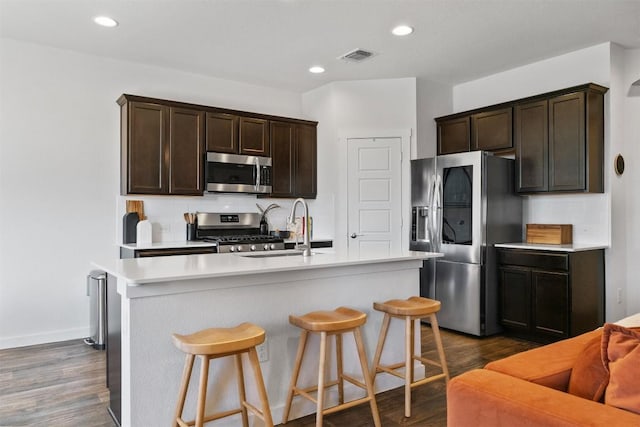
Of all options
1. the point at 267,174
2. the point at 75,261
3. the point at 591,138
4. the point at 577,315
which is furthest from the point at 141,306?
the point at 591,138

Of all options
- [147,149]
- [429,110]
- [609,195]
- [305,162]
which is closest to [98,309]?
[147,149]

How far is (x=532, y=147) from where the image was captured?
4.48m

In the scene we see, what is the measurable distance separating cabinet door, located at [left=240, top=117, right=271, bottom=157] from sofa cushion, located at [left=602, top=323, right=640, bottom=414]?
166 inches

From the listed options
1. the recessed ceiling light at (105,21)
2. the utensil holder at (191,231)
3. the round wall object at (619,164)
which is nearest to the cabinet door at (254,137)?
the utensil holder at (191,231)

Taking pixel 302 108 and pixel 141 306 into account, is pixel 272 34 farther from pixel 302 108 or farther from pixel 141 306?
pixel 141 306

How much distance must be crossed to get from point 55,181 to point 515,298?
452 centimetres

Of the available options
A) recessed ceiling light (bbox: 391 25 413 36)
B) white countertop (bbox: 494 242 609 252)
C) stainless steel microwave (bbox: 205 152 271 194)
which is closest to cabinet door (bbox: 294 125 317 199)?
stainless steel microwave (bbox: 205 152 271 194)

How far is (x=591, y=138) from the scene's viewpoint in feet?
13.5

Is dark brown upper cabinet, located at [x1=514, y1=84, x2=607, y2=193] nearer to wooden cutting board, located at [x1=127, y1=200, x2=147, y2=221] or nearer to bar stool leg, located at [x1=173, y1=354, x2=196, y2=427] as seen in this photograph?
bar stool leg, located at [x1=173, y1=354, x2=196, y2=427]

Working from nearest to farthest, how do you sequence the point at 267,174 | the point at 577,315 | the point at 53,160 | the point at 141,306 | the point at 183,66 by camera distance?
the point at 141,306 → the point at 577,315 → the point at 53,160 → the point at 183,66 → the point at 267,174

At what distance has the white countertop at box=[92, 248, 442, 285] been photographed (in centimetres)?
215

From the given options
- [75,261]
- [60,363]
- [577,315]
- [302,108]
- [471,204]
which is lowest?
[60,363]

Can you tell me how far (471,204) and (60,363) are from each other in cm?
387

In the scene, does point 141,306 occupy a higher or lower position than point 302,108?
lower
